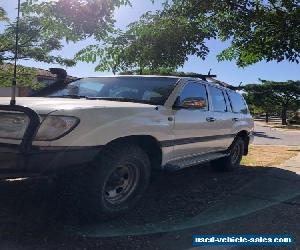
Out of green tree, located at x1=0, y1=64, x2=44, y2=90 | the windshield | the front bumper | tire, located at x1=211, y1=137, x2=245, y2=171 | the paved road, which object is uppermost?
green tree, located at x1=0, y1=64, x2=44, y2=90

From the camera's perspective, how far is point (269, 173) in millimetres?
7840

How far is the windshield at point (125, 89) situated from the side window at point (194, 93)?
20 cm

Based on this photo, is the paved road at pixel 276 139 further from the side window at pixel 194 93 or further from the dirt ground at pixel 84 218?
the dirt ground at pixel 84 218

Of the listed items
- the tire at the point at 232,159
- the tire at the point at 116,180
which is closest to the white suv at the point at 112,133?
the tire at the point at 116,180

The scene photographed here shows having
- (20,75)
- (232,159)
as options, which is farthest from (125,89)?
(20,75)

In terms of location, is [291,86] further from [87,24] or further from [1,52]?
[87,24]

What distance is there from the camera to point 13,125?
3.93 meters

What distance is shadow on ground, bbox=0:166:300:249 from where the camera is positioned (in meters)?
3.91

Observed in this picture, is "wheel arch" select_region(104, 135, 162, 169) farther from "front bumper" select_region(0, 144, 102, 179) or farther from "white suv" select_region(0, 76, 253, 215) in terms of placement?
"front bumper" select_region(0, 144, 102, 179)

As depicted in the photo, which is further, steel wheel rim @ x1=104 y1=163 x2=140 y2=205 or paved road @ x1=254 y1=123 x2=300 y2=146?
paved road @ x1=254 y1=123 x2=300 y2=146

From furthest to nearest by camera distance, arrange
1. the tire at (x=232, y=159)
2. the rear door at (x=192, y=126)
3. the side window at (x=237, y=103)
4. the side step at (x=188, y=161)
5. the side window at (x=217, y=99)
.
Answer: the side window at (x=237, y=103), the tire at (x=232, y=159), the side window at (x=217, y=99), the rear door at (x=192, y=126), the side step at (x=188, y=161)

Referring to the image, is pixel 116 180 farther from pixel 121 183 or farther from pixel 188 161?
pixel 188 161

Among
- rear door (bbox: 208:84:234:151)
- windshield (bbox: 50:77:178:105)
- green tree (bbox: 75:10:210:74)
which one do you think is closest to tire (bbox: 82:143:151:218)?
windshield (bbox: 50:77:178:105)

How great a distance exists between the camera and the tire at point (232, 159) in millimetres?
7855
